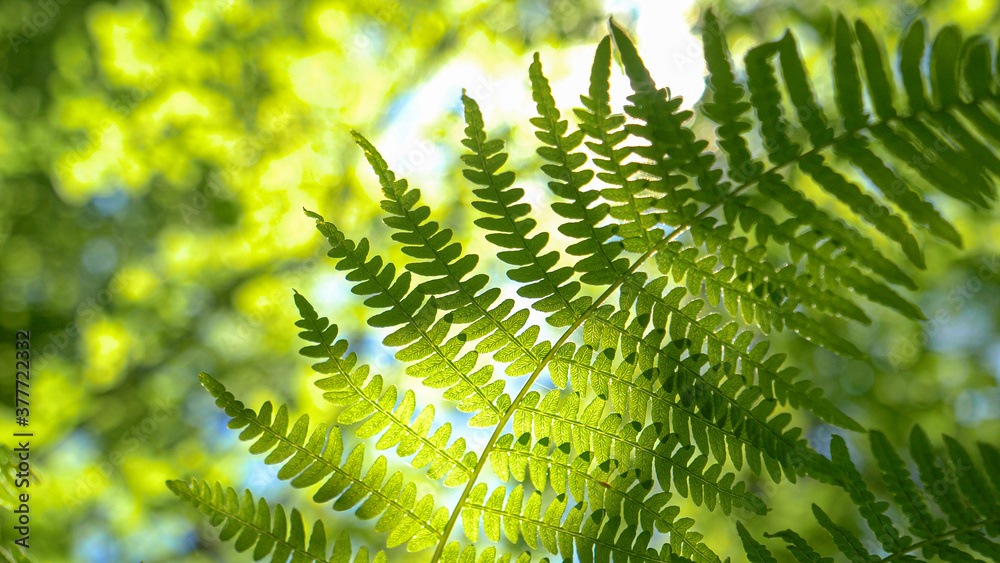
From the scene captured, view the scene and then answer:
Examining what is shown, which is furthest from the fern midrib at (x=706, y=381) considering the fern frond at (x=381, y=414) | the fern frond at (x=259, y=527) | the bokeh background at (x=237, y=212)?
the bokeh background at (x=237, y=212)

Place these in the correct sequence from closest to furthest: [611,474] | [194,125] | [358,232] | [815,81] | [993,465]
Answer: [993,465] → [611,474] → [194,125] → [358,232] → [815,81]

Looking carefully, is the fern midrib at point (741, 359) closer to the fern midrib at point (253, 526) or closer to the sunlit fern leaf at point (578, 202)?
the sunlit fern leaf at point (578, 202)

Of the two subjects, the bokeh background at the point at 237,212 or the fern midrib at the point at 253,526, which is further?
the bokeh background at the point at 237,212

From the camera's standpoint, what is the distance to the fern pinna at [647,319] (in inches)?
23.3

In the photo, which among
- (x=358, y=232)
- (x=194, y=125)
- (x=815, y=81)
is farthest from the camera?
(x=815, y=81)

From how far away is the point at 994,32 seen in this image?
280 centimetres

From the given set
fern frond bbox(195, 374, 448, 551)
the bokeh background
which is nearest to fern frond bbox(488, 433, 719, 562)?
fern frond bbox(195, 374, 448, 551)

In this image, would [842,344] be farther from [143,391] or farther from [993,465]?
[143,391]

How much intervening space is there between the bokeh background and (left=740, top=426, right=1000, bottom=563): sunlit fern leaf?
1867 millimetres

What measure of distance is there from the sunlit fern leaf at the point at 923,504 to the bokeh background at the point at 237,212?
187 centimetres

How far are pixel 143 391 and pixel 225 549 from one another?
0.89 m

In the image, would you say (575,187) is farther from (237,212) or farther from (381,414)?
(237,212)

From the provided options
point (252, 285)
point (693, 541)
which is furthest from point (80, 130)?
point (693, 541)

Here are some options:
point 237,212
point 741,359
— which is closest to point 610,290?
point 741,359
